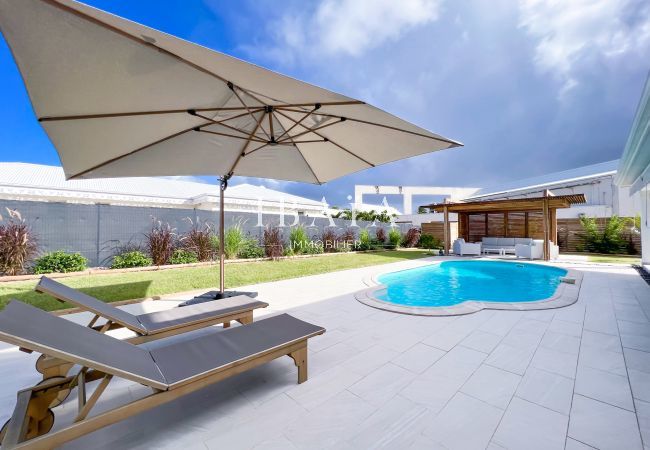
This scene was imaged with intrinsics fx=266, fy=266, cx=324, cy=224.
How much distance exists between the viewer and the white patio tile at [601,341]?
3227mm

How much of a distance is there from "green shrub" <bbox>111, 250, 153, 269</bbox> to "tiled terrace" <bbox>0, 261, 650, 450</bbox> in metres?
5.51

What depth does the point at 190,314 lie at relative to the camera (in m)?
3.43

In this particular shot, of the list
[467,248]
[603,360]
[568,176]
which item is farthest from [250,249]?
[568,176]

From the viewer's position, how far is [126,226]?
29.8ft

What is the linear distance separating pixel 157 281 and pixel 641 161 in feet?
39.8

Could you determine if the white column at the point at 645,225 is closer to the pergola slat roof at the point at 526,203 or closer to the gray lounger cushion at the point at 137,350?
the pergola slat roof at the point at 526,203

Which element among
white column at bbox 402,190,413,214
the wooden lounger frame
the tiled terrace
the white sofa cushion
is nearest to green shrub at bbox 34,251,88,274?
the tiled terrace

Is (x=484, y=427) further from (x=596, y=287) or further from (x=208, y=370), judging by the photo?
(x=596, y=287)

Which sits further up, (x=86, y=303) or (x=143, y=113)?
(x=143, y=113)

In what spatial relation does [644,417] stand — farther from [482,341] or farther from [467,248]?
[467,248]

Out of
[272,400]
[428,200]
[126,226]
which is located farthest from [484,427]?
[428,200]

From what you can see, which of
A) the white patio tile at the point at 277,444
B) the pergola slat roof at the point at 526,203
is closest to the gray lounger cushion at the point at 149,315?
the white patio tile at the point at 277,444

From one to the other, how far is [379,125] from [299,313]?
333 centimetres

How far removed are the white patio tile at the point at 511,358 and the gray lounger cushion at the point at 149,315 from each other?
2988 mm
